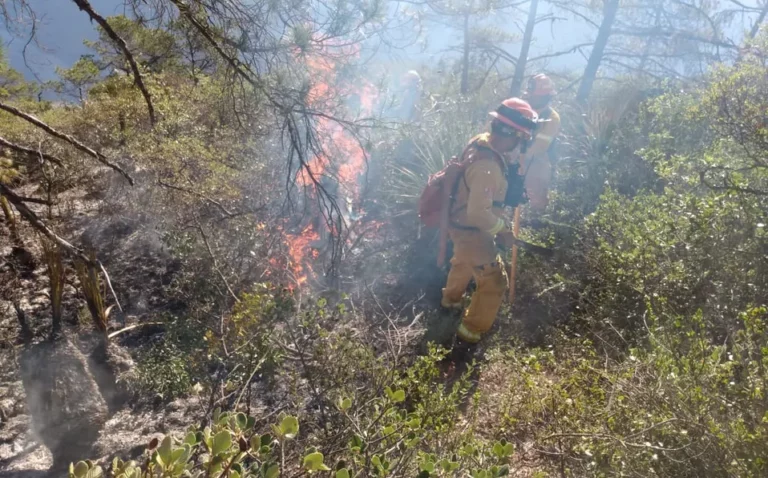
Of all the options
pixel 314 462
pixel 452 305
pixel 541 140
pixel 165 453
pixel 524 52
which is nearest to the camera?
pixel 165 453

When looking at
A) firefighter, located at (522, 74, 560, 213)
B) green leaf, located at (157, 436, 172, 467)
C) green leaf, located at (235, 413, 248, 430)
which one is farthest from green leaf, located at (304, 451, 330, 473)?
firefighter, located at (522, 74, 560, 213)

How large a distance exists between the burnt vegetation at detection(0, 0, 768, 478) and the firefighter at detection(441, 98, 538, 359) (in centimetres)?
27

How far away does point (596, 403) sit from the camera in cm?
246

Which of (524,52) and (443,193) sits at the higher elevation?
(524,52)

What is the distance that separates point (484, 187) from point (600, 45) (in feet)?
23.1

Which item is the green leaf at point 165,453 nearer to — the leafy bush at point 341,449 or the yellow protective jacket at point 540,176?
the leafy bush at point 341,449

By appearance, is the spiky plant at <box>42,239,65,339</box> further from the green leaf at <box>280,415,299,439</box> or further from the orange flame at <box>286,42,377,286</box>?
the green leaf at <box>280,415,299,439</box>

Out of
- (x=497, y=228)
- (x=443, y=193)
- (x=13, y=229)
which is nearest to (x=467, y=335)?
(x=497, y=228)

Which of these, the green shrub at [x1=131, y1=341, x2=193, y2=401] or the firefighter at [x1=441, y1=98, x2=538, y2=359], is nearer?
the green shrub at [x1=131, y1=341, x2=193, y2=401]

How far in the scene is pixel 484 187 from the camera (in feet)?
12.2

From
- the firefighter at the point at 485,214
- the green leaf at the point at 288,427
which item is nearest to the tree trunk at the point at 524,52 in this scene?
the firefighter at the point at 485,214

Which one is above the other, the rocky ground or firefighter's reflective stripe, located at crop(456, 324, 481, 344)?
the rocky ground

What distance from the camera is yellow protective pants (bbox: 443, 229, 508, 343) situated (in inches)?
157

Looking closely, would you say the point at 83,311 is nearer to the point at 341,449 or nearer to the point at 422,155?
the point at 341,449
